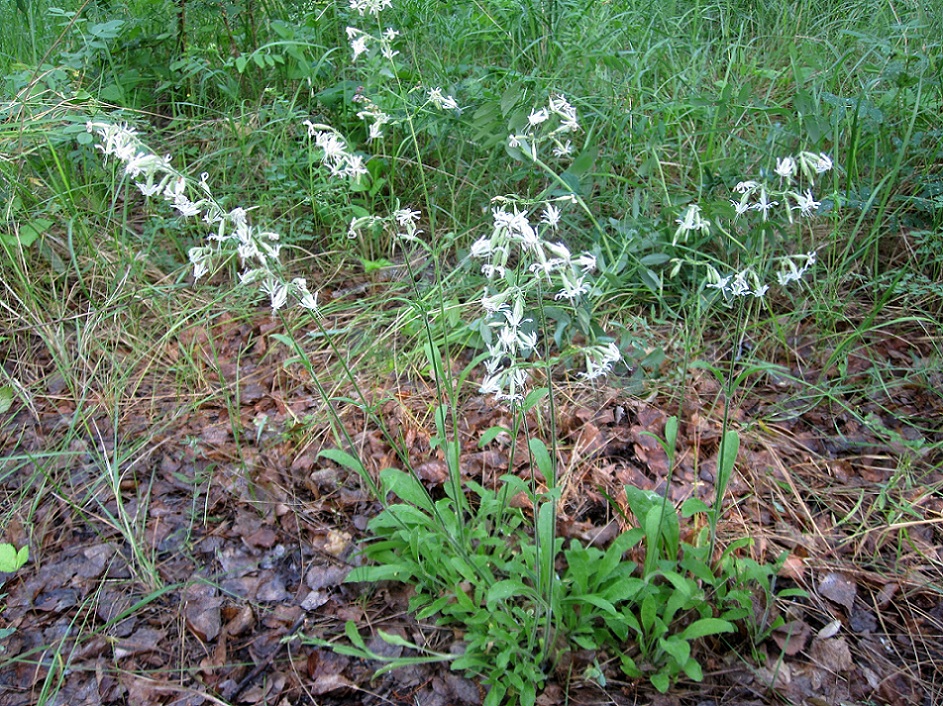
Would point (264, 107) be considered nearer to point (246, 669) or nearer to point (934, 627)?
point (246, 669)

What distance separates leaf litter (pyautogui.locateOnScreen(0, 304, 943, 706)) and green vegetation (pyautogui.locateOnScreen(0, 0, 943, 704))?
0.01 metres

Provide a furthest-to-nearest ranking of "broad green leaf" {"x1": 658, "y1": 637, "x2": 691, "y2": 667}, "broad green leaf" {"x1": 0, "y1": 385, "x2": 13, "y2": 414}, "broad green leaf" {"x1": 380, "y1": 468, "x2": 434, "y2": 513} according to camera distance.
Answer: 1. "broad green leaf" {"x1": 0, "y1": 385, "x2": 13, "y2": 414}
2. "broad green leaf" {"x1": 380, "y1": 468, "x2": 434, "y2": 513}
3. "broad green leaf" {"x1": 658, "y1": 637, "x2": 691, "y2": 667}

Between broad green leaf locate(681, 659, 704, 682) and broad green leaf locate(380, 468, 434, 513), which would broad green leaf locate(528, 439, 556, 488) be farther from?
broad green leaf locate(681, 659, 704, 682)

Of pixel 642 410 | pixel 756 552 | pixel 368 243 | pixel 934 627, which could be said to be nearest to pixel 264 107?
pixel 368 243

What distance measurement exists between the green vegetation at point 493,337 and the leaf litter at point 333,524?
0.01 metres

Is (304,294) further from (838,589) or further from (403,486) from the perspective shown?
(838,589)

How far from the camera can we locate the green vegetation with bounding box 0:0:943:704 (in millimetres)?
1908

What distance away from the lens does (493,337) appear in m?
2.68

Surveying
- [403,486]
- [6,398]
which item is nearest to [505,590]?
[403,486]

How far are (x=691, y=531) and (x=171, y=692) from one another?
4.91 feet

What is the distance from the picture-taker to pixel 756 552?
2.13 meters

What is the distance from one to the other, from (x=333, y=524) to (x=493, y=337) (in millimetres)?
857

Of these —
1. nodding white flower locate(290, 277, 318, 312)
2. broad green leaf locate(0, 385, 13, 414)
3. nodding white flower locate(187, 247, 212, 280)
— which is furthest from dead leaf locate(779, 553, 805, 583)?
broad green leaf locate(0, 385, 13, 414)

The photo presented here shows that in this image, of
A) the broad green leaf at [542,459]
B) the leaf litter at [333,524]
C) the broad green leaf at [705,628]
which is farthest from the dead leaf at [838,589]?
the broad green leaf at [542,459]
